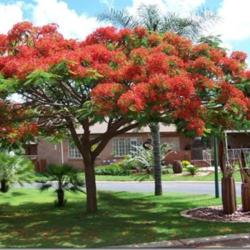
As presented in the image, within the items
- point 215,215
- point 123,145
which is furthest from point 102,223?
point 123,145

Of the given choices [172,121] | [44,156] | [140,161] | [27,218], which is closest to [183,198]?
[27,218]

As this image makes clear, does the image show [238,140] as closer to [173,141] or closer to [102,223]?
[173,141]

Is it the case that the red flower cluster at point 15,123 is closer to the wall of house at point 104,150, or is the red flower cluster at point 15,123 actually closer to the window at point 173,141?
the wall of house at point 104,150

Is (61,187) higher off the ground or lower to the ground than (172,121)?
lower

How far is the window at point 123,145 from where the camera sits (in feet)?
145

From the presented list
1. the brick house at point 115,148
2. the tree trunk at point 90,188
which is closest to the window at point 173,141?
the brick house at point 115,148

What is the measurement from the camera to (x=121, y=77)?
12453 millimetres

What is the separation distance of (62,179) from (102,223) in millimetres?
4399

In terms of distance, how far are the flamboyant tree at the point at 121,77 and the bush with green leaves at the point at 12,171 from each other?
668 cm

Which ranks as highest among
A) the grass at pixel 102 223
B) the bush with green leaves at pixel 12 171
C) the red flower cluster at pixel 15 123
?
the red flower cluster at pixel 15 123

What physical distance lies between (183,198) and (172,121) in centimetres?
801

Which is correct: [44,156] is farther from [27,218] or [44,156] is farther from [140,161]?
[27,218]

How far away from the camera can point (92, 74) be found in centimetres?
1234

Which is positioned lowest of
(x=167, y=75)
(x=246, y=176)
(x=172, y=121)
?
(x=246, y=176)
